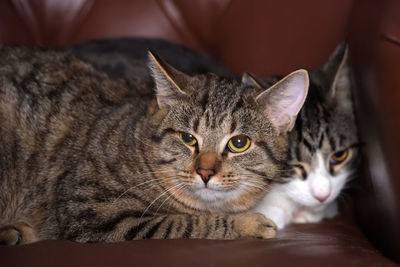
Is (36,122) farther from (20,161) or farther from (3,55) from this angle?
(3,55)

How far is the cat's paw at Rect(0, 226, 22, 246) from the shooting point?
1.42 metres

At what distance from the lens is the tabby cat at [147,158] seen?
1.43 meters

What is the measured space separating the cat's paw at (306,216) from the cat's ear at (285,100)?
0.33 m

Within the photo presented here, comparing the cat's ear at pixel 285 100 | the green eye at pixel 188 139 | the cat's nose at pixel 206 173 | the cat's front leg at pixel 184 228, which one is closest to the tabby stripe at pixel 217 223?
the cat's front leg at pixel 184 228

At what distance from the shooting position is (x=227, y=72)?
2.10m

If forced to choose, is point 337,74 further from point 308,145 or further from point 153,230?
point 153,230

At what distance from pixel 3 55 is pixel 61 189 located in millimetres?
587

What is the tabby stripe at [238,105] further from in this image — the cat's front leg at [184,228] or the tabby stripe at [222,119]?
the cat's front leg at [184,228]

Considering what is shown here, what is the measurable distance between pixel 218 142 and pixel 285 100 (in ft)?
0.79

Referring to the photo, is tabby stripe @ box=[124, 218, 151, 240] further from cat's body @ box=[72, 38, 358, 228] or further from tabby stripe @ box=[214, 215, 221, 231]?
cat's body @ box=[72, 38, 358, 228]

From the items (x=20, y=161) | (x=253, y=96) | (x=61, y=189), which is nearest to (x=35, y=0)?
(x=20, y=161)

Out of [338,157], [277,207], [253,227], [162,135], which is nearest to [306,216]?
[277,207]

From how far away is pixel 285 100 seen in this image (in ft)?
4.93

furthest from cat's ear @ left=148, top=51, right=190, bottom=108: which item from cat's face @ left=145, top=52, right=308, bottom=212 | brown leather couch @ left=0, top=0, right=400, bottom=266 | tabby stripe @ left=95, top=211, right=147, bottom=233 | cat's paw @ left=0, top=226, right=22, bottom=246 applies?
cat's paw @ left=0, top=226, right=22, bottom=246
